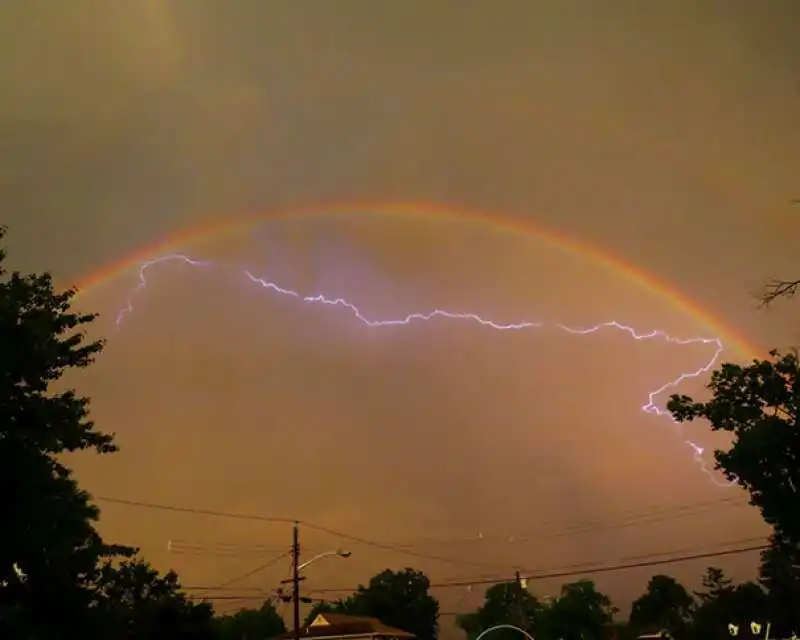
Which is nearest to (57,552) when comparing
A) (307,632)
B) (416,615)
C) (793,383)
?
(793,383)

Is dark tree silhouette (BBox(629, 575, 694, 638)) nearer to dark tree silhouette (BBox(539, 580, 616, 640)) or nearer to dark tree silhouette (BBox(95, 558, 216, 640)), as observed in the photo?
dark tree silhouette (BBox(539, 580, 616, 640))

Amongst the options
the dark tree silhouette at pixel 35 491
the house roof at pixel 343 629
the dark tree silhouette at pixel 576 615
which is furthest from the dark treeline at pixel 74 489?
the dark tree silhouette at pixel 576 615

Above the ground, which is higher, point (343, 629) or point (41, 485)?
point (41, 485)

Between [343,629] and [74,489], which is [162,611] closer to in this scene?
[74,489]

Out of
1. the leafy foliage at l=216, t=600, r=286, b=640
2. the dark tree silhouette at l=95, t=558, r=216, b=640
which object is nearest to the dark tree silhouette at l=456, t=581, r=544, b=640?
the leafy foliage at l=216, t=600, r=286, b=640

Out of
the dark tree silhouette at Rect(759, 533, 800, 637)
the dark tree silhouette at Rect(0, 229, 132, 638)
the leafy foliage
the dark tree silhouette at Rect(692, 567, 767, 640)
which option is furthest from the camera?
the leafy foliage

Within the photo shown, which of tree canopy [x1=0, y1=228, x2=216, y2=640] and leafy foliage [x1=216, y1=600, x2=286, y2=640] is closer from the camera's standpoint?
tree canopy [x1=0, y1=228, x2=216, y2=640]

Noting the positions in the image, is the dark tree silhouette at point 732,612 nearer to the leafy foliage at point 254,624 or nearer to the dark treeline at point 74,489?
the dark treeline at point 74,489

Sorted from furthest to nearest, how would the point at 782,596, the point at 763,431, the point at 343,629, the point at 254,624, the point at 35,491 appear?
the point at 254,624
the point at 343,629
the point at 782,596
the point at 763,431
the point at 35,491

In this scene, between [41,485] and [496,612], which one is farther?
[496,612]

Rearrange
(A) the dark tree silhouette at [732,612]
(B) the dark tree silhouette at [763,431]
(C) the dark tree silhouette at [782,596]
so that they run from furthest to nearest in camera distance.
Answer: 1. (A) the dark tree silhouette at [732,612]
2. (C) the dark tree silhouette at [782,596]
3. (B) the dark tree silhouette at [763,431]

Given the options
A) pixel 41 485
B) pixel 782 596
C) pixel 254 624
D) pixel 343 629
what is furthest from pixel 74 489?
pixel 254 624

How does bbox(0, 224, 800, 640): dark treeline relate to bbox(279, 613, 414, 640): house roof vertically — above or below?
above
